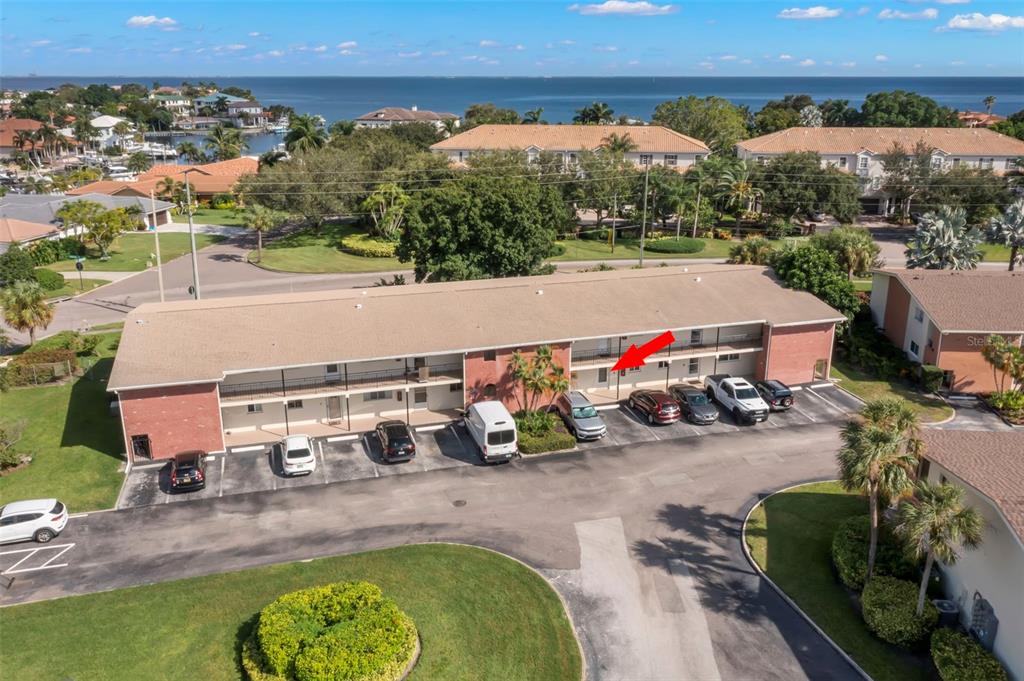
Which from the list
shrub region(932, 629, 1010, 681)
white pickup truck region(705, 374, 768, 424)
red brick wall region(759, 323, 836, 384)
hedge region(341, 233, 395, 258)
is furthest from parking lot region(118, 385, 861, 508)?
hedge region(341, 233, 395, 258)

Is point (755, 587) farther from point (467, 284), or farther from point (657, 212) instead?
point (657, 212)

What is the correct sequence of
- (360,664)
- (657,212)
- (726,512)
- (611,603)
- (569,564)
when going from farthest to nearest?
(657,212)
(726,512)
(569,564)
(611,603)
(360,664)

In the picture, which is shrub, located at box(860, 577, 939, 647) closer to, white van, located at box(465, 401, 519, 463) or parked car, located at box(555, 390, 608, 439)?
parked car, located at box(555, 390, 608, 439)

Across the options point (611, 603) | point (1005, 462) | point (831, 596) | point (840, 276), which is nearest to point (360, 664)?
point (611, 603)

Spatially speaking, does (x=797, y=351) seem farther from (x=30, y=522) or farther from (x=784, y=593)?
(x=30, y=522)

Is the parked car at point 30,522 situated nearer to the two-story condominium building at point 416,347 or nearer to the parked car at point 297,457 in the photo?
the two-story condominium building at point 416,347

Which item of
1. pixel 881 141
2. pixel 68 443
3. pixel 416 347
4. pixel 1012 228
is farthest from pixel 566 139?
pixel 68 443
